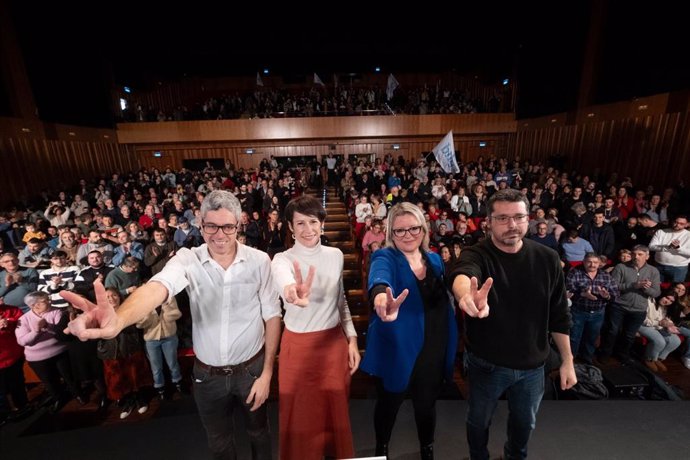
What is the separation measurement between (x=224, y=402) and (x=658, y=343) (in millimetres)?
4655

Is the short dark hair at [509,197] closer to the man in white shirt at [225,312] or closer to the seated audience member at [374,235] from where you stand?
the man in white shirt at [225,312]

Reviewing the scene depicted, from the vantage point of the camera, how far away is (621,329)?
3762mm

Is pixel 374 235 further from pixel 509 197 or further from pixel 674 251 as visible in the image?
pixel 674 251

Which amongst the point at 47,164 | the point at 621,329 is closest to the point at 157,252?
the point at 621,329

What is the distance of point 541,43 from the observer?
1093 centimetres

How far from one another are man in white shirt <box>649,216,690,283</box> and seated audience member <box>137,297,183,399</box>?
5960 millimetres

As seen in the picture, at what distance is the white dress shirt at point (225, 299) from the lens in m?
1.38

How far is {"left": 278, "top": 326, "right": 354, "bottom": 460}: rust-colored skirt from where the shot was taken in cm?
157

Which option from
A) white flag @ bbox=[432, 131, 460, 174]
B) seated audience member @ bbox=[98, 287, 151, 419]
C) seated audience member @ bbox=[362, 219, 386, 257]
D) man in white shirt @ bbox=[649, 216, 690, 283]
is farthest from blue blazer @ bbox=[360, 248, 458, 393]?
white flag @ bbox=[432, 131, 460, 174]

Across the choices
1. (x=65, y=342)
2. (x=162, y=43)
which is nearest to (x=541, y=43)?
(x=162, y=43)

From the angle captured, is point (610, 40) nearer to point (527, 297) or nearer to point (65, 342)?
point (527, 297)

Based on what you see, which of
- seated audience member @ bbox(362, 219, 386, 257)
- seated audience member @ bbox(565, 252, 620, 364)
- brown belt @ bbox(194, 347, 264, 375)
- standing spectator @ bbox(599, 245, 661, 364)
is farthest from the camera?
seated audience member @ bbox(362, 219, 386, 257)

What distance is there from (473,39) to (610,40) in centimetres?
416

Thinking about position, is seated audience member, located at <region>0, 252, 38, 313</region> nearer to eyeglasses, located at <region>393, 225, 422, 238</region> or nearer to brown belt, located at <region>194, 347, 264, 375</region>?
brown belt, located at <region>194, 347, 264, 375</region>
